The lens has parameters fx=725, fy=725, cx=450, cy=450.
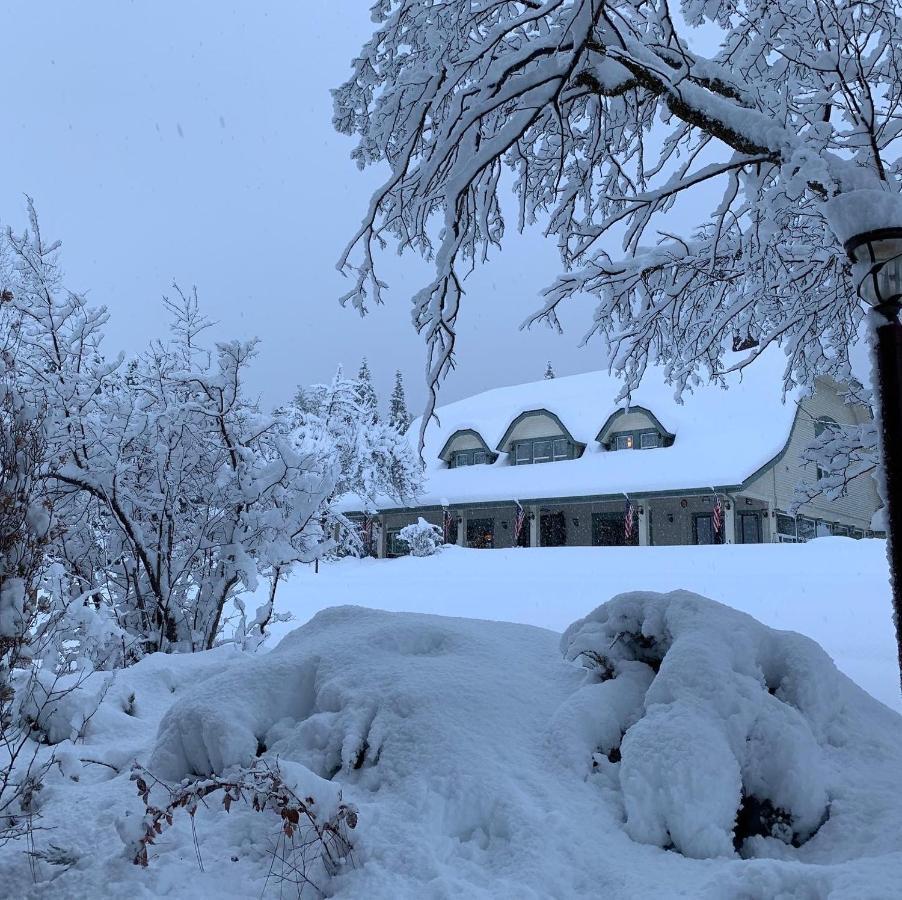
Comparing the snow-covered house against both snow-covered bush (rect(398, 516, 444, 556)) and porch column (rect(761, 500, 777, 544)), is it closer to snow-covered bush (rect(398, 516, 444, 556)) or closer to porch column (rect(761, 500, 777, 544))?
porch column (rect(761, 500, 777, 544))

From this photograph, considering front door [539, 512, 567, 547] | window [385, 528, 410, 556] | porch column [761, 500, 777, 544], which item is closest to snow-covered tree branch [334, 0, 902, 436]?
porch column [761, 500, 777, 544]

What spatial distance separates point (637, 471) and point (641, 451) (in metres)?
1.33

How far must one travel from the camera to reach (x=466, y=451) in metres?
31.4

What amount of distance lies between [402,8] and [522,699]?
498 cm

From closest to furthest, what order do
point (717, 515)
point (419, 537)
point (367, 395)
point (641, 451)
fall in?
point (717, 515) < point (641, 451) < point (419, 537) < point (367, 395)

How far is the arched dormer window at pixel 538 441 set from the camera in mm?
27859

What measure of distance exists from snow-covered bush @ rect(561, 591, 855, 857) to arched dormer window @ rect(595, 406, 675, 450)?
880 inches

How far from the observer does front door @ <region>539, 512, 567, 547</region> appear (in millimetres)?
28500

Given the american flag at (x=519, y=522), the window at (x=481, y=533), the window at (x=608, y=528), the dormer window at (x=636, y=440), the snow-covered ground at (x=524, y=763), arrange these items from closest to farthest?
the snow-covered ground at (x=524, y=763), the dormer window at (x=636, y=440), the american flag at (x=519, y=522), the window at (x=608, y=528), the window at (x=481, y=533)

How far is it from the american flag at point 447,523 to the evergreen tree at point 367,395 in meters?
6.68

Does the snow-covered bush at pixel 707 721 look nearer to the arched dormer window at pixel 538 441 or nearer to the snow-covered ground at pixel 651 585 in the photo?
the snow-covered ground at pixel 651 585

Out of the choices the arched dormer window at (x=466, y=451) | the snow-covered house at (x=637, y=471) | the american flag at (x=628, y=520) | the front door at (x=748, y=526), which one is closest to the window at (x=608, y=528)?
the snow-covered house at (x=637, y=471)

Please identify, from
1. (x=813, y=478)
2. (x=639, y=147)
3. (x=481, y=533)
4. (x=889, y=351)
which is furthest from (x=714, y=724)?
(x=481, y=533)

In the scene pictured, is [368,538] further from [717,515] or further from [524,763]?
[524,763]
